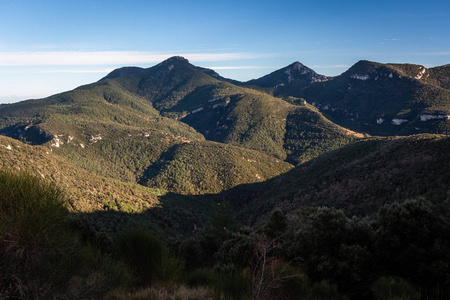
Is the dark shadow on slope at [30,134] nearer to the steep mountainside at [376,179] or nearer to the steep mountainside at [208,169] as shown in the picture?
the steep mountainside at [208,169]

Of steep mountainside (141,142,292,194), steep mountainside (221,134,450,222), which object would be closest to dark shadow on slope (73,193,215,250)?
steep mountainside (141,142,292,194)

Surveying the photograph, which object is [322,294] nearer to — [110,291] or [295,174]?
[110,291]

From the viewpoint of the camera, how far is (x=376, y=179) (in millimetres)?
52062

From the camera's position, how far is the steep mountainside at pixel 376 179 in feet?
125

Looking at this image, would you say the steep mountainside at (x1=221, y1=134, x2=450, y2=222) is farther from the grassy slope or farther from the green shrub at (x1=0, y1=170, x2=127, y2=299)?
the green shrub at (x1=0, y1=170, x2=127, y2=299)

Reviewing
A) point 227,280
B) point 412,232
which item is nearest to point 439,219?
point 412,232

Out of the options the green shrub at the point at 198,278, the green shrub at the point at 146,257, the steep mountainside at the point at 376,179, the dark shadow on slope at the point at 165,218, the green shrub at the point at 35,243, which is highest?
the green shrub at the point at 35,243

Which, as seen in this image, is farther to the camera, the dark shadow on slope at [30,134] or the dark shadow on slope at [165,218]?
the dark shadow on slope at [30,134]

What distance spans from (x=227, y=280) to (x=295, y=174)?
9610 centimetres

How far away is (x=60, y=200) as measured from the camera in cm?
546

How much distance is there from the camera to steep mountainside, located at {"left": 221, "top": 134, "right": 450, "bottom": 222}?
125 feet

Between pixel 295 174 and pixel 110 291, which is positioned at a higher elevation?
pixel 110 291

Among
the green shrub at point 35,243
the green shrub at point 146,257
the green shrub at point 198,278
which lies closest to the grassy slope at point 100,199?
the green shrub at point 146,257

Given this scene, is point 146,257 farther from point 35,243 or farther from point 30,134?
point 30,134
